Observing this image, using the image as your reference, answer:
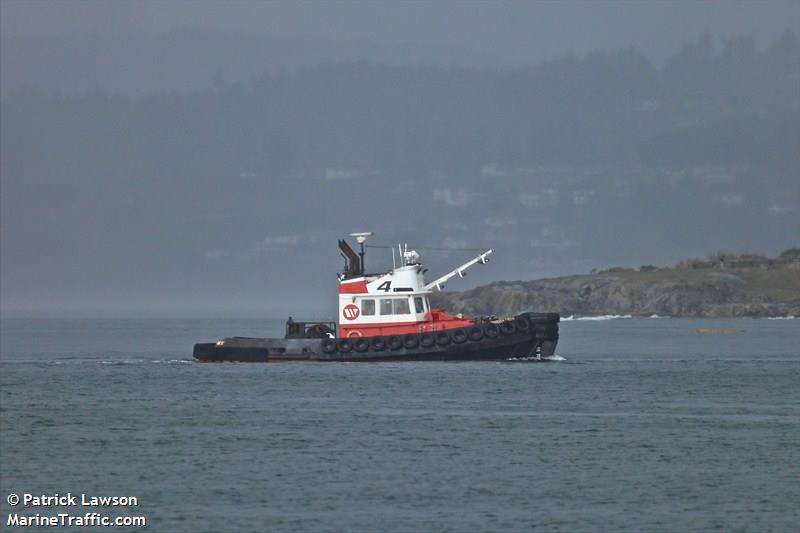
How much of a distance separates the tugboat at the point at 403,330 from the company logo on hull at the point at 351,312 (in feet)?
0.14

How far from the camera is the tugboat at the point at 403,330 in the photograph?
189ft

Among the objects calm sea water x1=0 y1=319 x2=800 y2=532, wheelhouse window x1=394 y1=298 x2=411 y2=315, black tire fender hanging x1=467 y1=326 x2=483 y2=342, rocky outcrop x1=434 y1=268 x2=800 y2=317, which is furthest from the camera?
rocky outcrop x1=434 y1=268 x2=800 y2=317

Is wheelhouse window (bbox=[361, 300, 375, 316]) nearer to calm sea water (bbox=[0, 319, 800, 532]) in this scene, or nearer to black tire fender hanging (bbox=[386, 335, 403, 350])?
black tire fender hanging (bbox=[386, 335, 403, 350])

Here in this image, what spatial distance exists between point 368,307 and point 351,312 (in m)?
0.78

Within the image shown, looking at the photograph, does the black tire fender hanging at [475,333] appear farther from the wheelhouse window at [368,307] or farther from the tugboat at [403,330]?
the wheelhouse window at [368,307]

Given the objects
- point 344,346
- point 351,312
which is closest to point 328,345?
point 344,346

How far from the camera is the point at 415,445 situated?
38.0 m

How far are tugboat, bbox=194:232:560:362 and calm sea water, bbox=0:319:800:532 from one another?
1126 mm

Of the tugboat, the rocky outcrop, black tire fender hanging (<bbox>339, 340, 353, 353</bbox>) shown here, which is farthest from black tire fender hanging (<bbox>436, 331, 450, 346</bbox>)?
the rocky outcrop

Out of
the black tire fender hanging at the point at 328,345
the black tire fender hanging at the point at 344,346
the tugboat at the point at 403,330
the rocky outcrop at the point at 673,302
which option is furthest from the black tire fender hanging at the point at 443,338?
the rocky outcrop at the point at 673,302

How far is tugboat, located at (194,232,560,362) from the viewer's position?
57.6 metres

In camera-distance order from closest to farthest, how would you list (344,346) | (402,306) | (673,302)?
1. (402,306)
2. (344,346)
3. (673,302)

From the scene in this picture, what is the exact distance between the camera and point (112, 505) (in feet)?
95.8

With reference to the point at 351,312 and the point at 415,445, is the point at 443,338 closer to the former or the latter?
the point at 351,312
